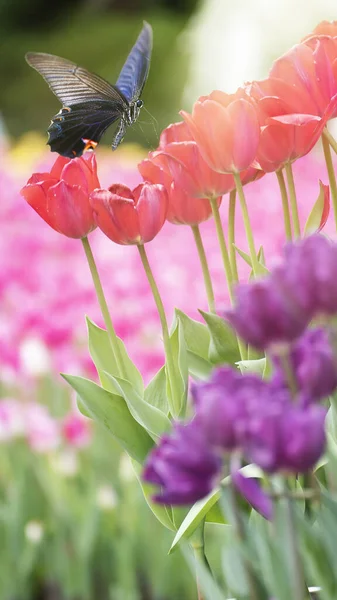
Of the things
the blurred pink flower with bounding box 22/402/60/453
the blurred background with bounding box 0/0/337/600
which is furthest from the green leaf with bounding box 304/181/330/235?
the blurred pink flower with bounding box 22/402/60/453

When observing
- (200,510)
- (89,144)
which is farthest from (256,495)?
(89,144)

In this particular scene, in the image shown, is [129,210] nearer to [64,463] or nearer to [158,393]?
[158,393]

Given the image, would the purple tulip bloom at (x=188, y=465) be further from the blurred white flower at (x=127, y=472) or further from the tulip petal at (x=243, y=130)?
the blurred white flower at (x=127, y=472)

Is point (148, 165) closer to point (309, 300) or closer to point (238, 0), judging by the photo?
point (309, 300)

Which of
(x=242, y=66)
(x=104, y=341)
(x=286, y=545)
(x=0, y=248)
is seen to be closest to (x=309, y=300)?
(x=286, y=545)

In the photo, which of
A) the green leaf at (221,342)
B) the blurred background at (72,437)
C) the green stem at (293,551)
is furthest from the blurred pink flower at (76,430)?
the green stem at (293,551)

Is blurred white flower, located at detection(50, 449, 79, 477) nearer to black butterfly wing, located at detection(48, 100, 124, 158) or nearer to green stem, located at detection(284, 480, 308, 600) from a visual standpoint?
black butterfly wing, located at detection(48, 100, 124, 158)
